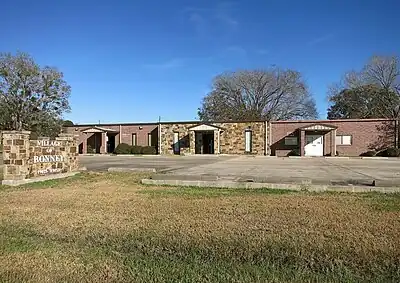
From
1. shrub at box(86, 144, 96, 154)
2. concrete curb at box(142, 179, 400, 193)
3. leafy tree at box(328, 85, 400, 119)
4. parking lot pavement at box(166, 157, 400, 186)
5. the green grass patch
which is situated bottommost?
the green grass patch

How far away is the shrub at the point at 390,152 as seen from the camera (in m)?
29.9

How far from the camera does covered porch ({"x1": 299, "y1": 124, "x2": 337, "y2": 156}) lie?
32.6 metres

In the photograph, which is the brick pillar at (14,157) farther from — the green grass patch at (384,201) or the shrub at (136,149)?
the shrub at (136,149)

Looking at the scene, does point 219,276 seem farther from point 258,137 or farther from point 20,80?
point 20,80

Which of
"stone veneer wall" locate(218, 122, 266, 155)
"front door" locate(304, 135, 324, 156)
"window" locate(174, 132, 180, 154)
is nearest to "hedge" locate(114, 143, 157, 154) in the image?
"window" locate(174, 132, 180, 154)

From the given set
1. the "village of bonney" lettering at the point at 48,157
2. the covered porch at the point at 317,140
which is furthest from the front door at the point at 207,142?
the "village of bonney" lettering at the point at 48,157

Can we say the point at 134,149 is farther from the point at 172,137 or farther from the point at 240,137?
the point at 240,137

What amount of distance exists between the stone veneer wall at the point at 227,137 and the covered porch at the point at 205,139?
10 centimetres

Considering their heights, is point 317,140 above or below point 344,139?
below

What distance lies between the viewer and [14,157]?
445 inches

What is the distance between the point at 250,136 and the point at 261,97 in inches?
632

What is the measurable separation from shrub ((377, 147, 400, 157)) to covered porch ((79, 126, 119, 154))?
26.4 m

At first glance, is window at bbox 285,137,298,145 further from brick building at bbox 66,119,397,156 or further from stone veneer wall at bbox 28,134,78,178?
stone veneer wall at bbox 28,134,78,178

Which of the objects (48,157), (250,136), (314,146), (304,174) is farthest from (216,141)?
(48,157)
